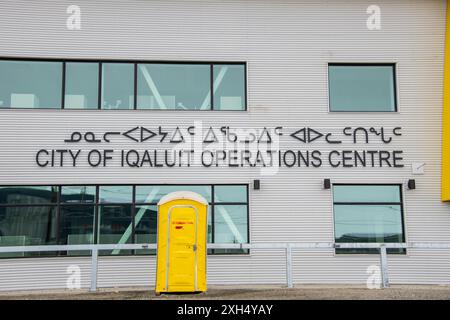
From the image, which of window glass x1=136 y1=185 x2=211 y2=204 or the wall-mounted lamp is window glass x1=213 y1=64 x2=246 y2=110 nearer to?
window glass x1=136 y1=185 x2=211 y2=204

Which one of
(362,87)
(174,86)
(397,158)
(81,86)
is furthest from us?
(362,87)

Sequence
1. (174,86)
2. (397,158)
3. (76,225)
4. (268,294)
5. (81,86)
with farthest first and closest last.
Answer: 1. (174,86)
2. (81,86)
3. (397,158)
4. (76,225)
5. (268,294)

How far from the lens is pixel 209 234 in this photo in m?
14.7

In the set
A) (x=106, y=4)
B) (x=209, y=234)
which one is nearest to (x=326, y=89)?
(x=209, y=234)

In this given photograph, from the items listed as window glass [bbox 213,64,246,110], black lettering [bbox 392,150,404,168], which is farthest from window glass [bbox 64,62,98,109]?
black lettering [bbox 392,150,404,168]

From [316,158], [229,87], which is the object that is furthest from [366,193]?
[229,87]

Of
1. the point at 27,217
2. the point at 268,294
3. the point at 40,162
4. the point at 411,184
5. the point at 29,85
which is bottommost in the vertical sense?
the point at 268,294

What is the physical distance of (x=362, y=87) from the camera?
51.3ft

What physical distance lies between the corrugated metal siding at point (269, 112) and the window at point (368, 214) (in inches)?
10.7

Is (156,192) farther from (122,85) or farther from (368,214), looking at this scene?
(368,214)

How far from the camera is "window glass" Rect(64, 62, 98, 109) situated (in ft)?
49.6

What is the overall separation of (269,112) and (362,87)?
2.74m

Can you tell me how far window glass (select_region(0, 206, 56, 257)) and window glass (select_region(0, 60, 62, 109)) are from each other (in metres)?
2.78
